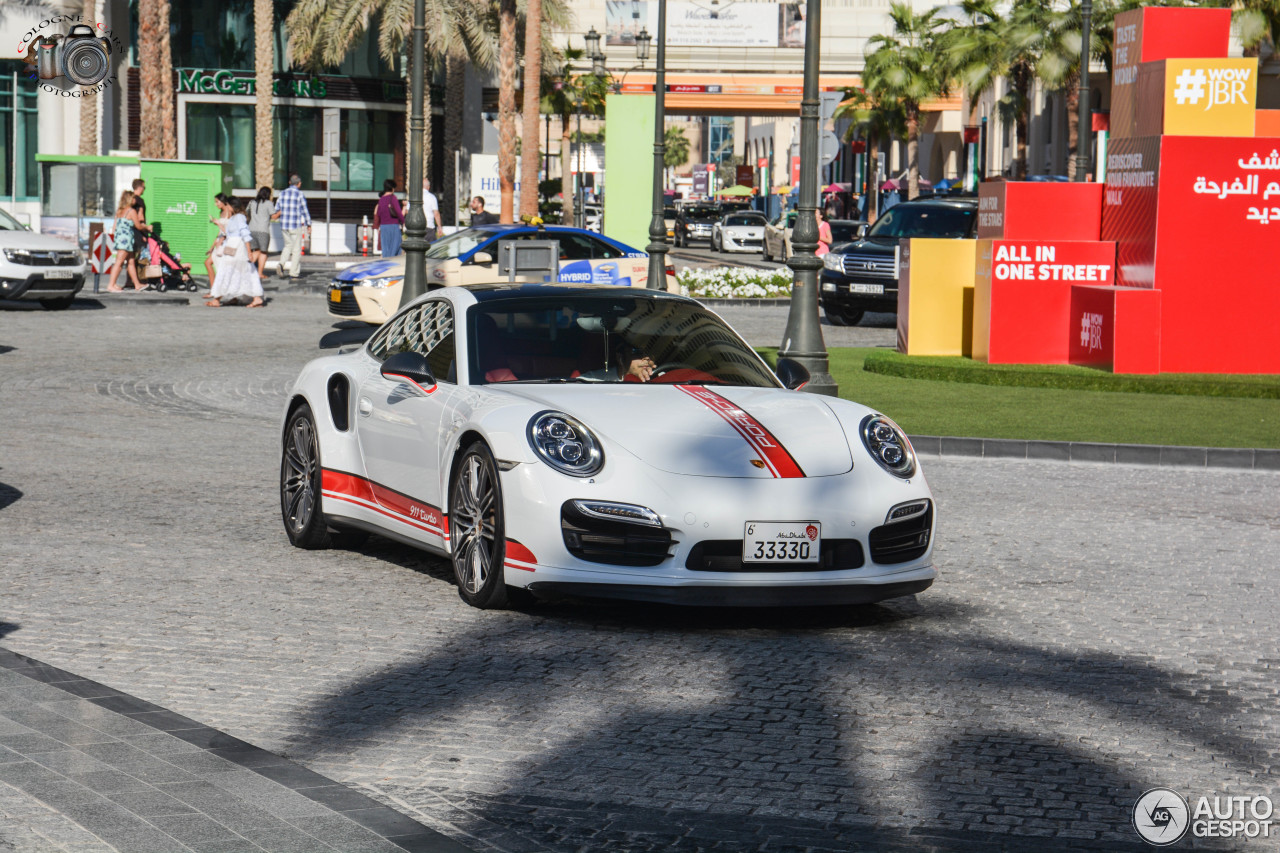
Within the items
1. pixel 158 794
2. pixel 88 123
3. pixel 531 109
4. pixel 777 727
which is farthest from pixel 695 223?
pixel 158 794

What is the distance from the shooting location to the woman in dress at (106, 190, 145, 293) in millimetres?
29453

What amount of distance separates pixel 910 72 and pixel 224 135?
28.6 m

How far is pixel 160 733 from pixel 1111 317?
14687 mm

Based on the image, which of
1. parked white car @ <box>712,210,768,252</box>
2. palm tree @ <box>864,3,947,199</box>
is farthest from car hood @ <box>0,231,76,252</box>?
palm tree @ <box>864,3,947,199</box>

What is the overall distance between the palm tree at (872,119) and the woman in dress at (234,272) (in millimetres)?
46201

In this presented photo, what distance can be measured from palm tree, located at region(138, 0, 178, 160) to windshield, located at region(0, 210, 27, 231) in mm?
12402

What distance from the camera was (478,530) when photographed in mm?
7250

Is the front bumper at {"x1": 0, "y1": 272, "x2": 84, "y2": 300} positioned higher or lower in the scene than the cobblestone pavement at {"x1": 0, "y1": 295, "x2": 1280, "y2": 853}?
higher

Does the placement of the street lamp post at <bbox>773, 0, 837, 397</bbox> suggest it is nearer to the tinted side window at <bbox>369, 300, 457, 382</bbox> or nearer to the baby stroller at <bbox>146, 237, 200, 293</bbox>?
the tinted side window at <bbox>369, 300, 457, 382</bbox>

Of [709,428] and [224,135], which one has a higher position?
[224,135]

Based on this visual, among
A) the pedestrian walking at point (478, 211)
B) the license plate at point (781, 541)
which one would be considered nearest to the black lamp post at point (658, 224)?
the pedestrian walking at point (478, 211)

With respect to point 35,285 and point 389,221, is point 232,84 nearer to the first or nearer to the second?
point 389,221

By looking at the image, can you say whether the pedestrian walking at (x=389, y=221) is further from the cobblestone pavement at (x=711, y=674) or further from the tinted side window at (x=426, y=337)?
the tinted side window at (x=426, y=337)

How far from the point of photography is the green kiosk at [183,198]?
32.4 metres
